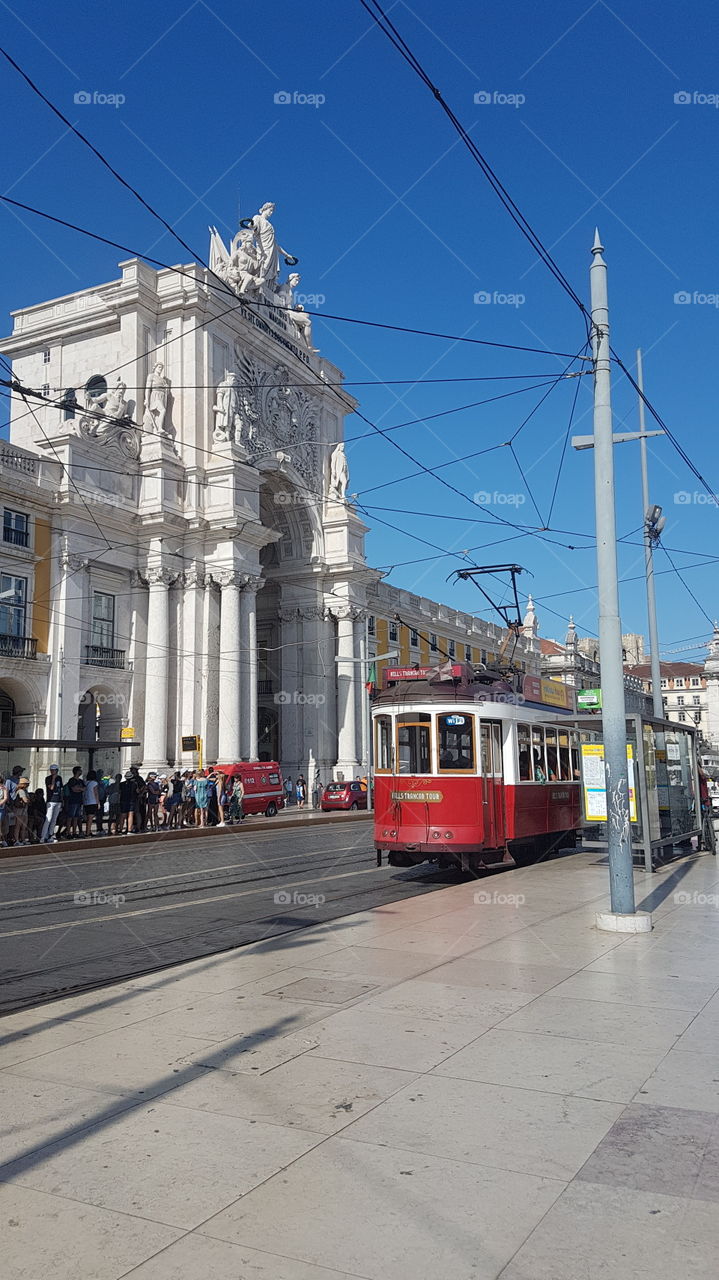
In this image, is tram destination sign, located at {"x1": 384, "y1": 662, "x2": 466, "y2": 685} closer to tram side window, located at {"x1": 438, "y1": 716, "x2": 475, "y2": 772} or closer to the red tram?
the red tram

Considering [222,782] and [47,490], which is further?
[47,490]

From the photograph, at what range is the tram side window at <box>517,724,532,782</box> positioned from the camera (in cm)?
1614

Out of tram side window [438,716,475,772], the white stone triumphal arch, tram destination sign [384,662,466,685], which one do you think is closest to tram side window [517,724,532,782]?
tram side window [438,716,475,772]

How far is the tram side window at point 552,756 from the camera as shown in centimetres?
1773

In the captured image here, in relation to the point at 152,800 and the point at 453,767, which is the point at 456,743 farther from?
the point at 152,800

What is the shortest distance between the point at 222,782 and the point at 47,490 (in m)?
12.3

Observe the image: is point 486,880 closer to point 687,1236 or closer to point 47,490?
point 687,1236

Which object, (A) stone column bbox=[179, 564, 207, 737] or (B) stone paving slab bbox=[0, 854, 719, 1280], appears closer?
(B) stone paving slab bbox=[0, 854, 719, 1280]

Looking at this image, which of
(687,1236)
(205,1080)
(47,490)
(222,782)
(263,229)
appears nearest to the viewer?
(687,1236)

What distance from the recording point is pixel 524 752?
53.8 ft

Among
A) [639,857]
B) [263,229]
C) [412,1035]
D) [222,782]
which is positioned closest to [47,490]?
[222,782]

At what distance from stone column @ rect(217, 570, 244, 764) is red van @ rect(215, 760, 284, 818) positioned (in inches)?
41.5

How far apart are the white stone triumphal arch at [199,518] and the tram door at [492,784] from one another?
2018 cm

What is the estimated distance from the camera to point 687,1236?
11.5 feet
